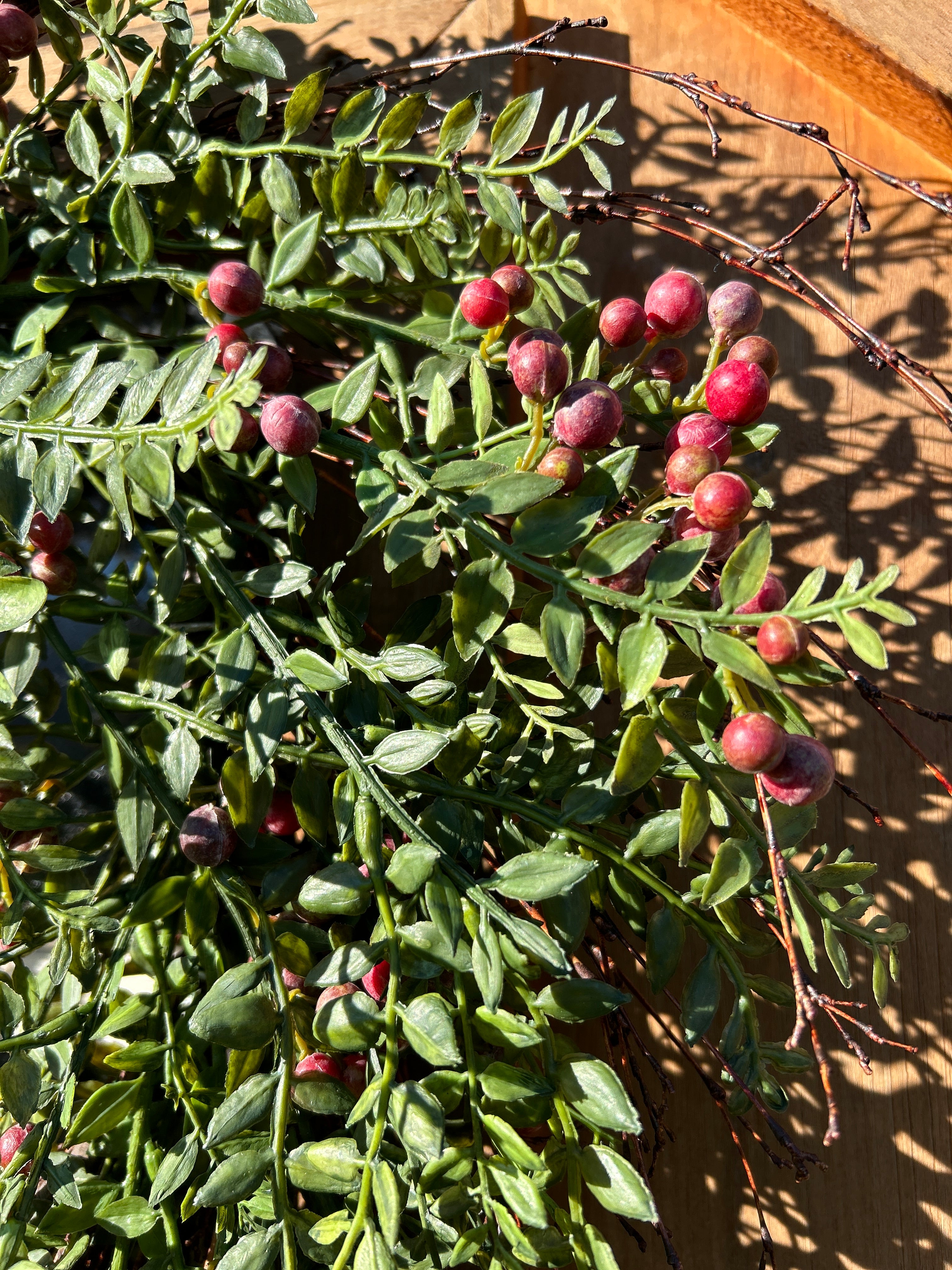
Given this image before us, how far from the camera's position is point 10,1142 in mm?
543

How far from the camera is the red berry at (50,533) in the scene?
536 millimetres

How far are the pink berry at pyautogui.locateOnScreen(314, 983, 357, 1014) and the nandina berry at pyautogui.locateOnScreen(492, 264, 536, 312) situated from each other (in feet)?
1.17

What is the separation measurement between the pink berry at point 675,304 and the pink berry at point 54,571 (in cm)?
36

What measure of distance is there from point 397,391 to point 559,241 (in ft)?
1.00

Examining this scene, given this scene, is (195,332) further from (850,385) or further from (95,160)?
(850,385)

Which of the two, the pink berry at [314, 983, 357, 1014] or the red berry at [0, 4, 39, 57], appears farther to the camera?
the red berry at [0, 4, 39, 57]

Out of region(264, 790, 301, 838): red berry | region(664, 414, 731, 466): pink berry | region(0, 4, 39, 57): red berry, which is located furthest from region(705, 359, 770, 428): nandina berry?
region(0, 4, 39, 57): red berry

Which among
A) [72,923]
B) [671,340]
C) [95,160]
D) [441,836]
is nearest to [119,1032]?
[72,923]

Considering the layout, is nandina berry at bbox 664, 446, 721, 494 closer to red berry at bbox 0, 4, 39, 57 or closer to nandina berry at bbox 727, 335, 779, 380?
nandina berry at bbox 727, 335, 779, 380

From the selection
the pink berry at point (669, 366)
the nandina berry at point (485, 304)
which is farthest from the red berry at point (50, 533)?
the pink berry at point (669, 366)

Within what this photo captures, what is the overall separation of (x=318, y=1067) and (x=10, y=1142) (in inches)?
7.7

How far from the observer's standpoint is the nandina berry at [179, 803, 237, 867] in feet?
1.58

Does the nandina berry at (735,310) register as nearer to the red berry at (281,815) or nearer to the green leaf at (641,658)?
the green leaf at (641,658)

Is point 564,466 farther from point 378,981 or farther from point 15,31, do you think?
point 15,31
